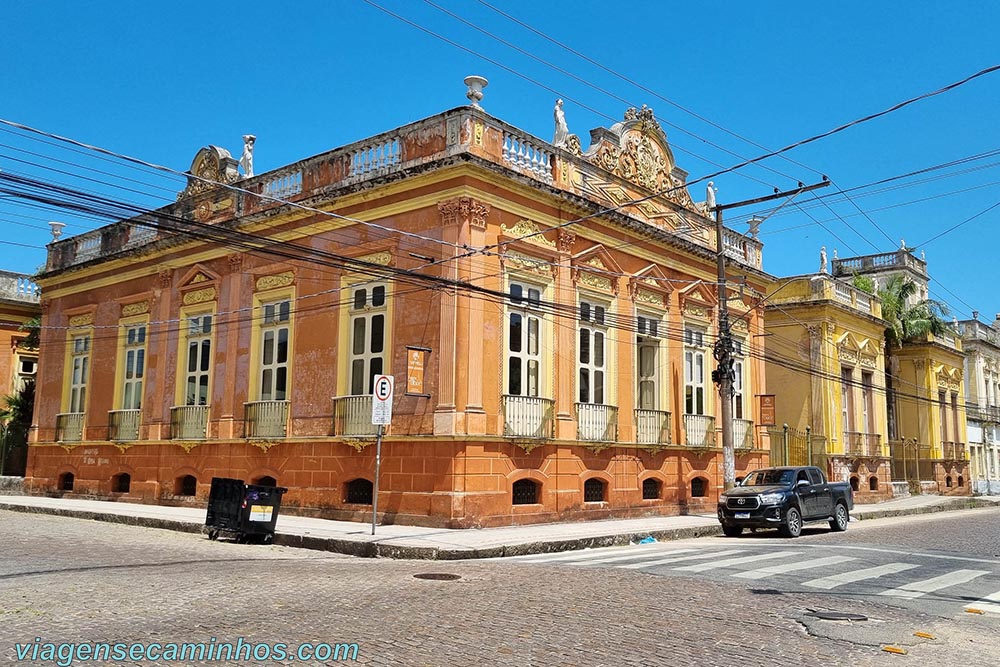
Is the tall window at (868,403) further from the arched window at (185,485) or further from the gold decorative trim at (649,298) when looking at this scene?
the arched window at (185,485)

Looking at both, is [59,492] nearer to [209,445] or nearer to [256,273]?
[209,445]

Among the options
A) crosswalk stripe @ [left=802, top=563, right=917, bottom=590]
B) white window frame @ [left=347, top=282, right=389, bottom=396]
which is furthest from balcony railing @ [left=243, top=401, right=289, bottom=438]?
crosswalk stripe @ [left=802, top=563, right=917, bottom=590]

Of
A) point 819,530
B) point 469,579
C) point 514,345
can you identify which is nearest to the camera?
point 469,579

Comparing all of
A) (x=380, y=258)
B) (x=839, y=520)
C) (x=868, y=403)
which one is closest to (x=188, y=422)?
(x=380, y=258)

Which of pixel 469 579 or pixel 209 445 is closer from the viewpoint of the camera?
pixel 469 579

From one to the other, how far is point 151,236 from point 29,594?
65.0ft

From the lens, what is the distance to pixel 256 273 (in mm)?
23625

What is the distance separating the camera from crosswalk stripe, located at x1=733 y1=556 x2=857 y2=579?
11859 millimetres

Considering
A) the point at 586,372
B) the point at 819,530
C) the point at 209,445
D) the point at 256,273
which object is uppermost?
the point at 256,273

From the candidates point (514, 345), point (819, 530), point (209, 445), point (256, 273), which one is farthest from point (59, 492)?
point (819, 530)

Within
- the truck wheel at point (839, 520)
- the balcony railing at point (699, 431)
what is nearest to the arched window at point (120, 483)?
the balcony railing at point (699, 431)

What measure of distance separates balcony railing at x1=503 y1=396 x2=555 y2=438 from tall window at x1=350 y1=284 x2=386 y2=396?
10.4 ft

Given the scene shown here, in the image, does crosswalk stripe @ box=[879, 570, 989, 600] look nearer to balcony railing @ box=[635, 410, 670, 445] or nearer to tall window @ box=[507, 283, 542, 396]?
tall window @ box=[507, 283, 542, 396]

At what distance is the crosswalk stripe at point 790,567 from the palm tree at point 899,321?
29.6 m
